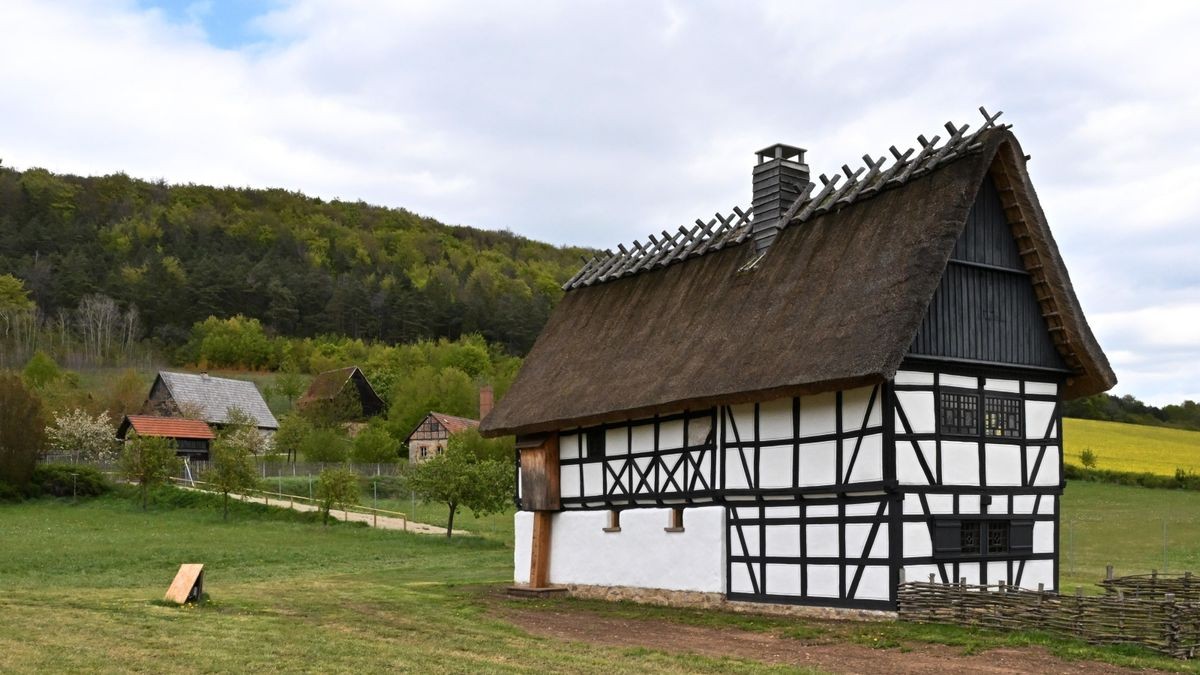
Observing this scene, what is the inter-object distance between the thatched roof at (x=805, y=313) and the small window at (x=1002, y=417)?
164cm

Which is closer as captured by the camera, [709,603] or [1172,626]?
[1172,626]

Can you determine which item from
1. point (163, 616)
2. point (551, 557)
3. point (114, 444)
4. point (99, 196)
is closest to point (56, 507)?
point (114, 444)

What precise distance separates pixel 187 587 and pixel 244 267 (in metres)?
120

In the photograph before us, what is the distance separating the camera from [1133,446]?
207ft

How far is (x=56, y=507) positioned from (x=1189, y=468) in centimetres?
5256

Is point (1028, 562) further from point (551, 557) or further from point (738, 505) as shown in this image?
point (551, 557)

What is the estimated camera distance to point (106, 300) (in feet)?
394

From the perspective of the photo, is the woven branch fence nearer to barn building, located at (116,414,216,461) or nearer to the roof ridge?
the roof ridge

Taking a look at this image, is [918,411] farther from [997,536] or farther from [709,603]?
[709,603]

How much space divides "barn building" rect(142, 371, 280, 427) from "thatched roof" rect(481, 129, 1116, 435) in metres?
54.3

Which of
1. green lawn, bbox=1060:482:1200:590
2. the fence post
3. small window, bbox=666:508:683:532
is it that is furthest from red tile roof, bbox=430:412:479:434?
the fence post

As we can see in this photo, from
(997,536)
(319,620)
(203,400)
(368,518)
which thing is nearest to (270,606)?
(319,620)

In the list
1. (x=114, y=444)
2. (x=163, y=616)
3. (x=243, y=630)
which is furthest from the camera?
(x=114, y=444)

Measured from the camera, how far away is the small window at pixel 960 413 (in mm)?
19109
